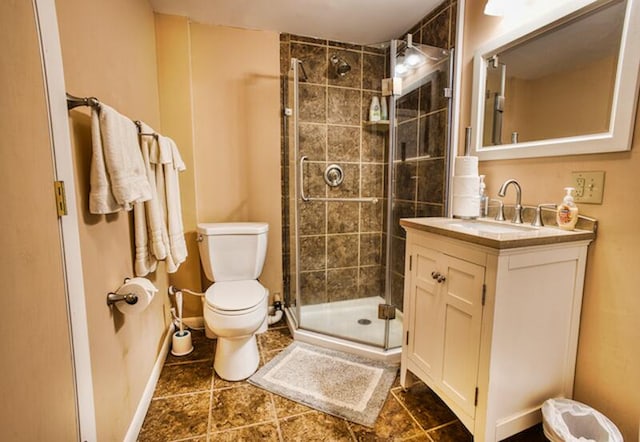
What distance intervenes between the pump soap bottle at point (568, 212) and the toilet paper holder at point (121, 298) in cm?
172

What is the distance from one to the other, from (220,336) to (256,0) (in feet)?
6.62

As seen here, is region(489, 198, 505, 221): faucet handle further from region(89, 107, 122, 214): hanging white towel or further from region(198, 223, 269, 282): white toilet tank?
region(89, 107, 122, 214): hanging white towel

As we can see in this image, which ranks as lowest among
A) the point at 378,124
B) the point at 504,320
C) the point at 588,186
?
the point at 504,320

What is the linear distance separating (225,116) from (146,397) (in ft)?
6.01

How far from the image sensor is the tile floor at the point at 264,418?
4.35ft

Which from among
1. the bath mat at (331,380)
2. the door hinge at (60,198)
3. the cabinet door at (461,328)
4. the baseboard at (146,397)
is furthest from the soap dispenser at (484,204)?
the baseboard at (146,397)

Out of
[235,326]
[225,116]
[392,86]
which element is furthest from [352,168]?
[235,326]

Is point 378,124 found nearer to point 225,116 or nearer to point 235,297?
point 225,116

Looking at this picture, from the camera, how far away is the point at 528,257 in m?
1.06

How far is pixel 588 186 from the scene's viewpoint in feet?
3.80

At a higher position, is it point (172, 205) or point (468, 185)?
point (468, 185)

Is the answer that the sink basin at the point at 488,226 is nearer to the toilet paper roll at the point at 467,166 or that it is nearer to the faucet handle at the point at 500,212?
the faucet handle at the point at 500,212

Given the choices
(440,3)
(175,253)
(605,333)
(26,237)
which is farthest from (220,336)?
(440,3)

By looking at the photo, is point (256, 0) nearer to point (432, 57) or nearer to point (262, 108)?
point (262, 108)
